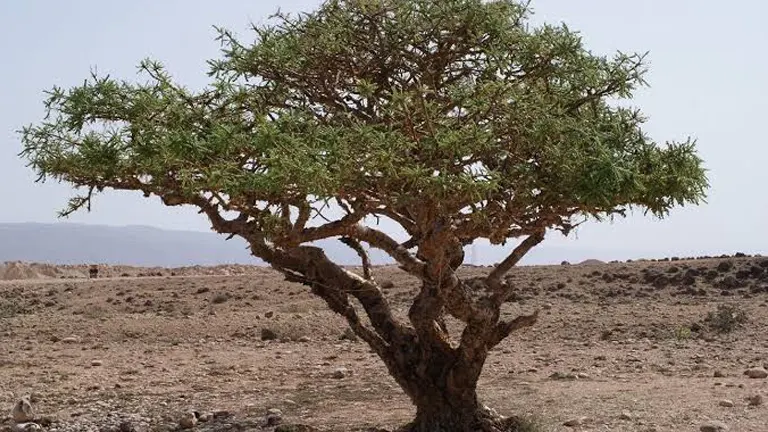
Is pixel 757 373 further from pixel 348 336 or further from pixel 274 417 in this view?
pixel 348 336

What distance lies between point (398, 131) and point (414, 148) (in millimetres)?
223

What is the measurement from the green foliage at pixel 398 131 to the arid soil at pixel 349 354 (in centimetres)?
335

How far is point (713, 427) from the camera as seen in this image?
35.1 feet

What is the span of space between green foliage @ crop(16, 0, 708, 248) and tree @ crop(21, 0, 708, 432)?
0.02 metres

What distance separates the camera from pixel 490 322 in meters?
10.5

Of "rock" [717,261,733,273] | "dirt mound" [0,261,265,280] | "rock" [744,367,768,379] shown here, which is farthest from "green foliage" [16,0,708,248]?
"dirt mound" [0,261,265,280]

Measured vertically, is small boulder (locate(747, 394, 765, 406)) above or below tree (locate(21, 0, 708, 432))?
below

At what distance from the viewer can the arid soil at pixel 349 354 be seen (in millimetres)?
12523

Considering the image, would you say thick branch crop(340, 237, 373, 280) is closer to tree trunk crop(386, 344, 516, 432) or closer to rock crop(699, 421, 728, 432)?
tree trunk crop(386, 344, 516, 432)

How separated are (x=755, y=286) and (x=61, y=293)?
61.1ft

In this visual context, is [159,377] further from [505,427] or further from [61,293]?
[61,293]

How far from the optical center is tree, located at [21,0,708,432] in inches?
325

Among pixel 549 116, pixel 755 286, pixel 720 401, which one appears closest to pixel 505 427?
pixel 720 401

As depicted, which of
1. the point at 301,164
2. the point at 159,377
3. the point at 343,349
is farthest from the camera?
the point at 343,349
